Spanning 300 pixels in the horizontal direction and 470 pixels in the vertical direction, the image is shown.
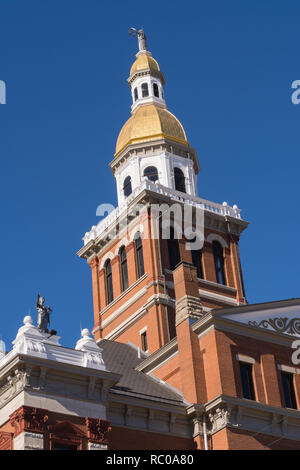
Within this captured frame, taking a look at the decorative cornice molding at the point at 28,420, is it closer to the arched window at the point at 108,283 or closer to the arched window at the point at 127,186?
the arched window at the point at 108,283

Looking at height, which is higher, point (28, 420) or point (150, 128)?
point (150, 128)

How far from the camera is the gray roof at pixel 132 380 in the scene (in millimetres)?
40656

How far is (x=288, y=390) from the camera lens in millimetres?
43406

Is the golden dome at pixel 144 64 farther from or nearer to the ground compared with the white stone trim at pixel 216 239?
farther from the ground

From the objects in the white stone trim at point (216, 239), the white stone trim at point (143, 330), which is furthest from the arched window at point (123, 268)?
the white stone trim at point (216, 239)

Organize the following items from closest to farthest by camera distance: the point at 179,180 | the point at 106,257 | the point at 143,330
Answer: the point at 143,330 → the point at 106,257 → the point at 179,180

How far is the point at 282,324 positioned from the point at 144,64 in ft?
105

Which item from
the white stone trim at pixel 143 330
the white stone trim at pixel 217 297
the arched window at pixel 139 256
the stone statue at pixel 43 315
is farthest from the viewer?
the arched window at pixel 139 256

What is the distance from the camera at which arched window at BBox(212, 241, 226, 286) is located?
60925 millimetres

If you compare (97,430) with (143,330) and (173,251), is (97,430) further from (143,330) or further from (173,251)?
(173,251)

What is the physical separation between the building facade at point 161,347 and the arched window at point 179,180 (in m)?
0.10

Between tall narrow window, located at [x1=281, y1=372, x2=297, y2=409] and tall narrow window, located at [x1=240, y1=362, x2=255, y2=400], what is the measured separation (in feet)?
6.20

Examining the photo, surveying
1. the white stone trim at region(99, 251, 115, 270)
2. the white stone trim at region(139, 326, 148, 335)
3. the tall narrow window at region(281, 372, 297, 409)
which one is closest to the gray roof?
the white stone trim at region(139, 326, 148, 335)

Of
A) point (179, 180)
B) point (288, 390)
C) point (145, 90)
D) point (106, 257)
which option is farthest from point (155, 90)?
point (288, 390)
